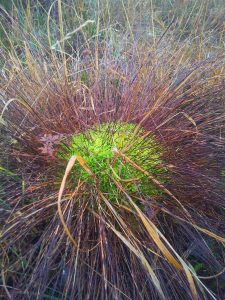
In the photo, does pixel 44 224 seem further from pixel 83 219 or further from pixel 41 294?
pixel 41 294

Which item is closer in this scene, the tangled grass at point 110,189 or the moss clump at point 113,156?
the tangled grass at point 110,189

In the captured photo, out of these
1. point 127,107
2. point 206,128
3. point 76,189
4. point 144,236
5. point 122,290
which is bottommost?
point 122,290

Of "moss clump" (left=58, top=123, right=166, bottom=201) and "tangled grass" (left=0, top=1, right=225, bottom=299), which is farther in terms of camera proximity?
"moss clump" (left=58, top=123, right=166, bottom=201)

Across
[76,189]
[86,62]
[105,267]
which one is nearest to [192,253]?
[105,267]

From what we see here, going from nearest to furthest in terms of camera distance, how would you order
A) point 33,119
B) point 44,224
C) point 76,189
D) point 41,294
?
1. point 41,294
2. point 76,189
3. point 44,224
4. point 33,119
